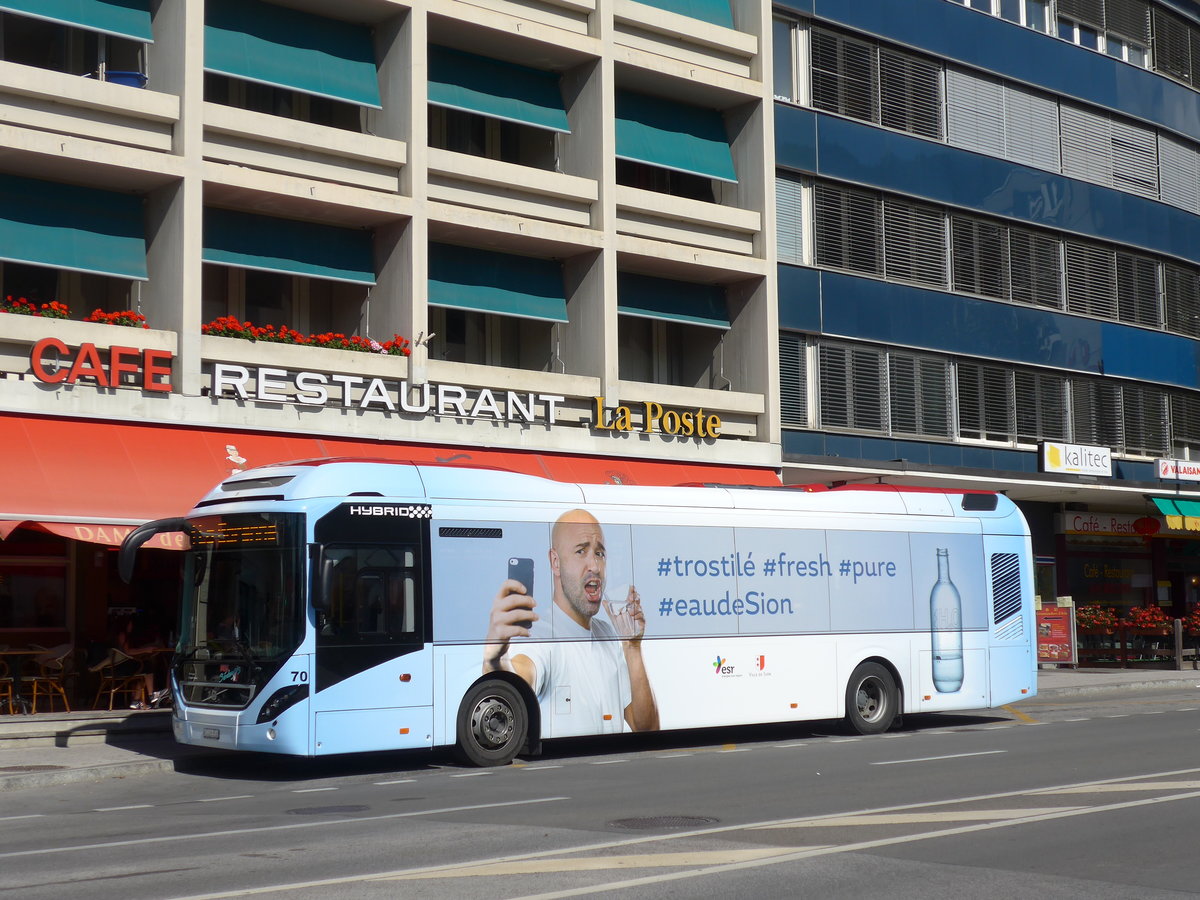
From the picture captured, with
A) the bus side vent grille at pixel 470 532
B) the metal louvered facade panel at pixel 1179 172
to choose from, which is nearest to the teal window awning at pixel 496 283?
the bus side vent grille at pixel 470 532

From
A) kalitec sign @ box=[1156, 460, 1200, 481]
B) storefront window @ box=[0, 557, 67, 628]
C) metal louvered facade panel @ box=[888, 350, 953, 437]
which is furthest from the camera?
kalitec sign @ box=[1156, 460, 1200, 481]

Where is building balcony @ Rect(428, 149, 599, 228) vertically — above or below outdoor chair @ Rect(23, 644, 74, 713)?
above

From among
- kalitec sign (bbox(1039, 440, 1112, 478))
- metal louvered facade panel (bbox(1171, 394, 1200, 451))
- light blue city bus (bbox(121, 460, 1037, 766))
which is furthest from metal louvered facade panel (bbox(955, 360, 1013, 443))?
light blue city bus (bbox(121, 460, 1037, 766))

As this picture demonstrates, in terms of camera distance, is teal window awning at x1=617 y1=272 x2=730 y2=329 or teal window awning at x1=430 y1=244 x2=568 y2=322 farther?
teal window awning at x1=617 y1=272 x2=730 y2=329

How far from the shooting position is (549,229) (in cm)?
2558

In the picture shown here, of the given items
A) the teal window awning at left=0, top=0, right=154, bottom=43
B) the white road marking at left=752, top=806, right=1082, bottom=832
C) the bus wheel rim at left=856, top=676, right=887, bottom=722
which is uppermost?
the teal window awning at left=0, top=0, right=154, bottom=43

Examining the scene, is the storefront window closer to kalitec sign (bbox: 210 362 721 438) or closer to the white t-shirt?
kalitec sign (bbox: 210 362 721 438)

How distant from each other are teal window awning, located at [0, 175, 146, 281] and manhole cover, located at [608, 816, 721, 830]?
1314 centimetres

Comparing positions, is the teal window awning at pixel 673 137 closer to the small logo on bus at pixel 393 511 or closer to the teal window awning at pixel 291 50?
the teal window awning at pixel 291 50

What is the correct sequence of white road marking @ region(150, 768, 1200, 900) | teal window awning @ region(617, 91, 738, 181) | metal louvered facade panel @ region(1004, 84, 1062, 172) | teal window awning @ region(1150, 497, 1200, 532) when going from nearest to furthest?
1. white road marking @ region(150, 768, 1200, 900)
2. teal window awning @ region(617, 91, 738, 181)
3. metal louvered facade panel @ region(1004, 84, 1062, 172)
4. teal window awning @ region(1150, 497, 1200, 532)

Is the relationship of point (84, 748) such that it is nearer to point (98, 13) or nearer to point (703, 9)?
point (98, 13)

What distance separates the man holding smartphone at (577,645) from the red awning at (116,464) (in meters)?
1.69

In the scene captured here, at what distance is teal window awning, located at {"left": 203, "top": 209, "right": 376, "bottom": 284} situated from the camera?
22547mm

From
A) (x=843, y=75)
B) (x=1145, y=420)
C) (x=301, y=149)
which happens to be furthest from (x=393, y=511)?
(x=1145, y=420)
